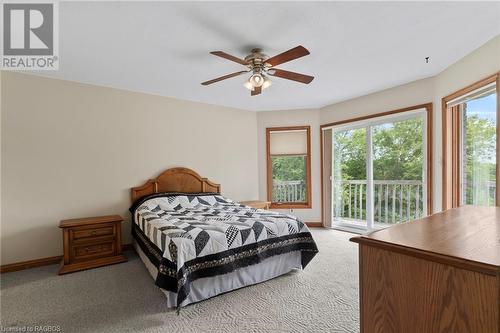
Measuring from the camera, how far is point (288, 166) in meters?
5.04

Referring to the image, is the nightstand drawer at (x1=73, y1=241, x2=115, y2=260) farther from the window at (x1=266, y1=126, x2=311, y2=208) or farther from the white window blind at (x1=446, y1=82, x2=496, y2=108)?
the white window blind at (x1=446, y1=82, x2=496, y2=108)

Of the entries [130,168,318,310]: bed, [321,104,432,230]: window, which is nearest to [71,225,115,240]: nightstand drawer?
[130,168,318,310]: bed

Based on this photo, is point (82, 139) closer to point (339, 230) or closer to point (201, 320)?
point (201, 320)

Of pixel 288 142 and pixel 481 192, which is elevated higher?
pixel 288 142

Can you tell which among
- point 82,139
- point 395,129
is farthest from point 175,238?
point 395,129

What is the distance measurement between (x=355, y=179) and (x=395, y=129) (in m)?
1.09

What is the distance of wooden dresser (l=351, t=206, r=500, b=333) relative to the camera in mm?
734

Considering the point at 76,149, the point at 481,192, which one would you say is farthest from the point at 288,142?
the point at 76,149

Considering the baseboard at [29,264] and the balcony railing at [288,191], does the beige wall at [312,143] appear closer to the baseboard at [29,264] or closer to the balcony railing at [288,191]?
the balcony railing at [288,191]

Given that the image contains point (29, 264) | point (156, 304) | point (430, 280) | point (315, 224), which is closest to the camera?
point (430, 280)

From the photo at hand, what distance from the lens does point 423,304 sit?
0.85m

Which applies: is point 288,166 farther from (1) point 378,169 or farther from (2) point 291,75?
(2) point 291,75

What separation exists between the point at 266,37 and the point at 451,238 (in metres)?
1.99

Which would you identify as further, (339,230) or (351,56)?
(339,230)
